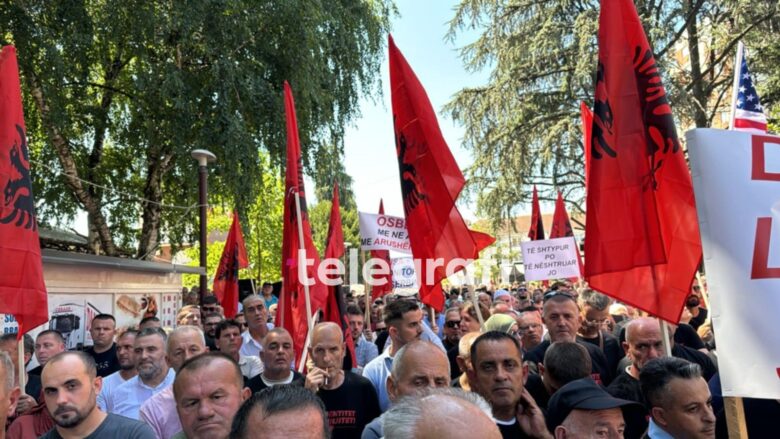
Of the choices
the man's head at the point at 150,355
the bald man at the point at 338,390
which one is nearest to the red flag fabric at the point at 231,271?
the man's head at the point at 150,355

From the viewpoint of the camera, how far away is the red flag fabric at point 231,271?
10656mm

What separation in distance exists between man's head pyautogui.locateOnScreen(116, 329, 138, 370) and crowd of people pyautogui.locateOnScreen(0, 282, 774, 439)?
1cm

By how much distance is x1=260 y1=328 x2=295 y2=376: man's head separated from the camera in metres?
4.73

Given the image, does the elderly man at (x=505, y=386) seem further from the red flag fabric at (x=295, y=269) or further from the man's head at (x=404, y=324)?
the red flag fabric at (x=295, y=269)

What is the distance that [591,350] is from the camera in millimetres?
5078

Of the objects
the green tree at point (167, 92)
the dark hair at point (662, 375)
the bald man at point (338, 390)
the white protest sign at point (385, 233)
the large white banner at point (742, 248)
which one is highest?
the green tree at point (167, 92)

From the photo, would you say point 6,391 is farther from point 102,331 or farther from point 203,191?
point 203,191

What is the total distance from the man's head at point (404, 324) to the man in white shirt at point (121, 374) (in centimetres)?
196

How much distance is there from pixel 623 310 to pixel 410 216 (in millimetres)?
3862

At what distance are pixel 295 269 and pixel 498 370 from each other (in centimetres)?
333

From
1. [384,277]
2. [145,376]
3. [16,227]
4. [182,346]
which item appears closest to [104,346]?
[145,376]

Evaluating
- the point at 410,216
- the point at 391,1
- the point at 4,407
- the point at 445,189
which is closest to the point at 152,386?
the point at 4,407

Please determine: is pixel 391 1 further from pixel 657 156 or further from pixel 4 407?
pixel 4 407

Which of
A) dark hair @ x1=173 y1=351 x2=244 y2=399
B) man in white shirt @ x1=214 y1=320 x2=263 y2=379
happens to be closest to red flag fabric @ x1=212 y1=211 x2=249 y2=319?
man in white shirt @ x1=214 y1=320 x2=263 y2=379
